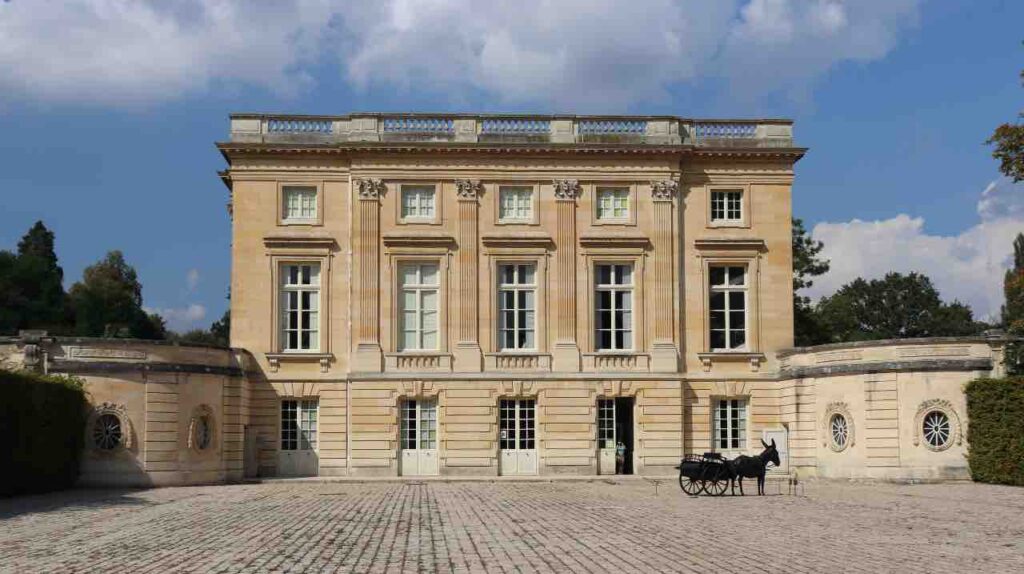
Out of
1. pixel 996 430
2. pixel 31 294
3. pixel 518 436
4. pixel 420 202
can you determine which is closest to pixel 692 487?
pixel 996 430

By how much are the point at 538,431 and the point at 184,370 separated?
1022cm

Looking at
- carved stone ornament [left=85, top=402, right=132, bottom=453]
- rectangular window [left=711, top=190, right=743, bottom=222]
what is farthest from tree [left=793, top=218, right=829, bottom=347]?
carved stone ornament [left=85, top=402, right=132, bottom=453]

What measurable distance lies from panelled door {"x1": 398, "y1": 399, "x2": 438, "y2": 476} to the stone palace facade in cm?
6

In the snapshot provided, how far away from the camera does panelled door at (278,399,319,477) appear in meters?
35.4

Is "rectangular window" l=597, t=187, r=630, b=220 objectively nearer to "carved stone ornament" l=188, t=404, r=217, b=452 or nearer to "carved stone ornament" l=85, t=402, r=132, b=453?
"carved stone ornament" l=188, t=404, r=217, b=452

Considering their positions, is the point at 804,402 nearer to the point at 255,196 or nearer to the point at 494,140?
the point at 494,140

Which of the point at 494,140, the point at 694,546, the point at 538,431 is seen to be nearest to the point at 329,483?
the point at 538,431

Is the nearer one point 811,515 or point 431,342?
point 811,515

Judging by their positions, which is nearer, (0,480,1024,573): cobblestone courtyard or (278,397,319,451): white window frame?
(0,480,1024,573): cobblestone courtyard

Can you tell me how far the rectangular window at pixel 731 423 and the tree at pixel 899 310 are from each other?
131ft

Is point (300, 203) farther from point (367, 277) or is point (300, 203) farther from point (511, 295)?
point (511, 295)

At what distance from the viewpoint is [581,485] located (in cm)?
3144

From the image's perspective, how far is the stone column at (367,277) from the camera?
1398 inches

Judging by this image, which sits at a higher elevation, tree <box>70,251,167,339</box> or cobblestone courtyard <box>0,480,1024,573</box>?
tree <box>70,251,167,339</box>
